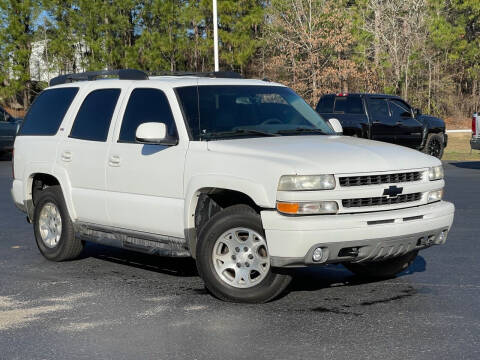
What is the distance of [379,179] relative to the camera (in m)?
6.35

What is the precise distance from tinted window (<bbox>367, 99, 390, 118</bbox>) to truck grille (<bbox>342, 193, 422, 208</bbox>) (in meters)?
15.7

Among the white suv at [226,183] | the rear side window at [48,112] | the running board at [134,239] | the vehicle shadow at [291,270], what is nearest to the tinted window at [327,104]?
the vehicle shadow at [291,270]

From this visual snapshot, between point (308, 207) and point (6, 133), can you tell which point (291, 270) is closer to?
point (308, 207)

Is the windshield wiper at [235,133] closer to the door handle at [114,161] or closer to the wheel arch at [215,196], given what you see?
the wheel arch at [215,196]

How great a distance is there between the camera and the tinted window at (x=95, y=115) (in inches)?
312

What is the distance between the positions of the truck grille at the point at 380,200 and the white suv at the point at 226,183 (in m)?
0.01

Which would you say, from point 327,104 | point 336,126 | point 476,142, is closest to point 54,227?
point 336,126

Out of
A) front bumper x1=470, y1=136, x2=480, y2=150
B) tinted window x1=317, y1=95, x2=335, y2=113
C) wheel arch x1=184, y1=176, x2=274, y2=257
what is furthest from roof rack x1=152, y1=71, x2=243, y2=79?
tinted window x1=317, y1=95, x2=335, y2=113

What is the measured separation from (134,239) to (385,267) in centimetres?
235

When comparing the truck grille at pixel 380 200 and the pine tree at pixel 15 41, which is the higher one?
the pine tree at pixel 15 41

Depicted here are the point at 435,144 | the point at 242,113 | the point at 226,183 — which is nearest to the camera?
the point at 226,183

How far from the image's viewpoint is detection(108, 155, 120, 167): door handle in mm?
7547

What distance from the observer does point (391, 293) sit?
6973 mm

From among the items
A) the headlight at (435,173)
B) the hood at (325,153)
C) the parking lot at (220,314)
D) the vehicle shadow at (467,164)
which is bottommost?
the vehicle shadow at (467,164)
